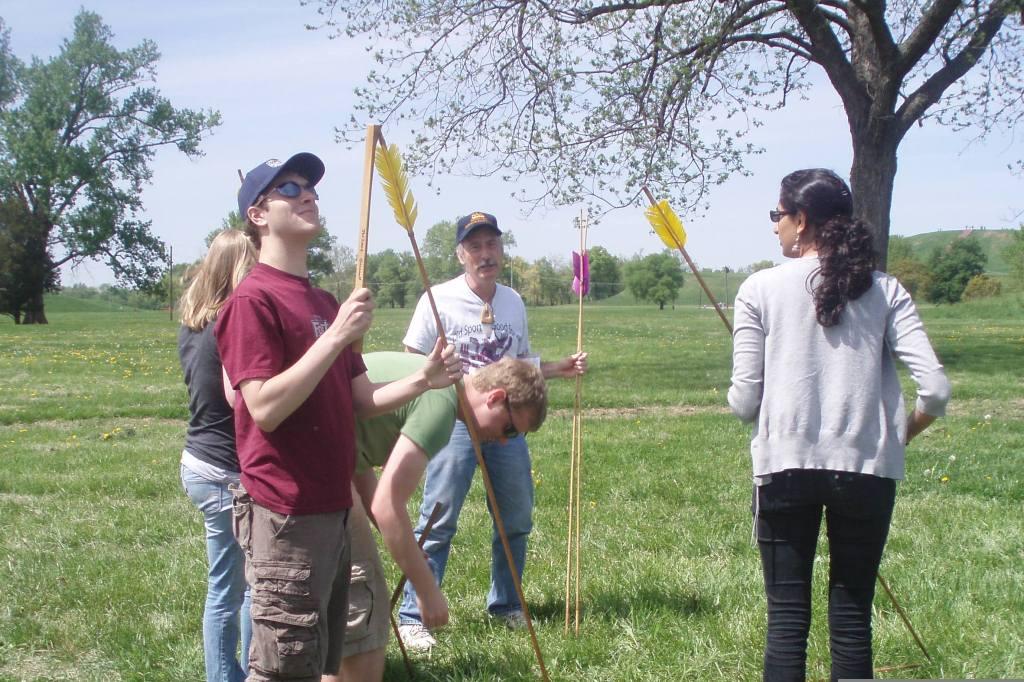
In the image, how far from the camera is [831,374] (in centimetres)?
278

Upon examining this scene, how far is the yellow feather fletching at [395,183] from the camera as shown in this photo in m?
2.89

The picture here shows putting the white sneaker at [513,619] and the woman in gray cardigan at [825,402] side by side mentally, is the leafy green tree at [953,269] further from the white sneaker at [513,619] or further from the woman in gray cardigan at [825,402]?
the woman in gray cardigan at [825,402]

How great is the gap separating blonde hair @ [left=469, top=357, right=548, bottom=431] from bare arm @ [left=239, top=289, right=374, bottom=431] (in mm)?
976

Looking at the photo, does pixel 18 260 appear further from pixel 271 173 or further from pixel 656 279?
pixel 271 173

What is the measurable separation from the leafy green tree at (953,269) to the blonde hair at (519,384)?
6742 cm

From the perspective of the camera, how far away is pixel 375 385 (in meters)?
2.95

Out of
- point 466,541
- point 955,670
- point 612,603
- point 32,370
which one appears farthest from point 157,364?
point 955,670

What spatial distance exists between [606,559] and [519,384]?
2.17 m

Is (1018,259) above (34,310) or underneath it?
above

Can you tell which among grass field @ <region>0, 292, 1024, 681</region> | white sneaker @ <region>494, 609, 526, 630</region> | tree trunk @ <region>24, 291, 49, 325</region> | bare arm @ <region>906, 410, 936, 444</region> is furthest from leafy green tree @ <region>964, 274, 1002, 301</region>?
bare arm @ <region>906, 410, 936, 444</region>

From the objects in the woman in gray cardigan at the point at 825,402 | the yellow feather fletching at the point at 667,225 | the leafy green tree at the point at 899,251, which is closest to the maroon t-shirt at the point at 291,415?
the woman in gray cardigan at the point at 825,402

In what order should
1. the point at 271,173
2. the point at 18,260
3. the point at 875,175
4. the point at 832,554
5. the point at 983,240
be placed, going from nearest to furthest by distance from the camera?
the point at 271,173 < the point at 832,554 < the point at 875,175 < the point at 18,260 < the point at 983,240

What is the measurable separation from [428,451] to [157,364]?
52.4 ft

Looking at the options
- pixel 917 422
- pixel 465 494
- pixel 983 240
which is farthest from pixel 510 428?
pixel 983 240
